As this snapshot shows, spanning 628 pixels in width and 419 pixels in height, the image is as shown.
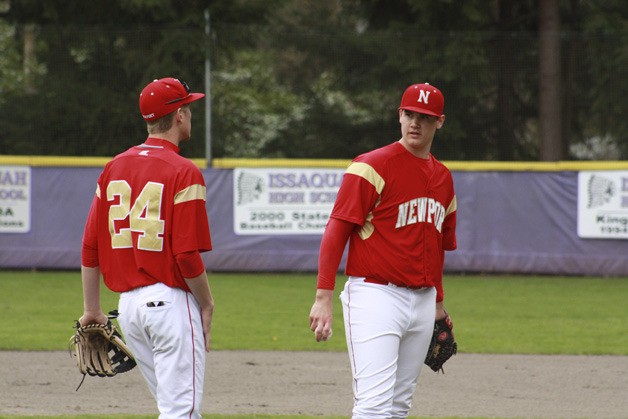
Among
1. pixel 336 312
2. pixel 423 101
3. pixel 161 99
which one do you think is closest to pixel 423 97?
pixel 423 101

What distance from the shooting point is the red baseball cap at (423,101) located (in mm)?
4977

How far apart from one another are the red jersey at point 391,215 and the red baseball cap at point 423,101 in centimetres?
20

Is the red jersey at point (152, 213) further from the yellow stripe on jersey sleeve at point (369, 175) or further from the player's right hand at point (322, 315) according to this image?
the yellow stripe on jersey sleeve at point (369, 175)

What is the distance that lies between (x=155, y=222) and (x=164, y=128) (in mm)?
429

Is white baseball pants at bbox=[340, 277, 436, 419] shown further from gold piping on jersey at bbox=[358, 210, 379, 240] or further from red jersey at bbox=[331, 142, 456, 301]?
gold piping on jersey at bbox=[358, 210, 379, 240]

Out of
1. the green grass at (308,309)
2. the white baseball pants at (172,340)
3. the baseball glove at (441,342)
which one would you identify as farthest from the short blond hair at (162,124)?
the green grass at (308,309)

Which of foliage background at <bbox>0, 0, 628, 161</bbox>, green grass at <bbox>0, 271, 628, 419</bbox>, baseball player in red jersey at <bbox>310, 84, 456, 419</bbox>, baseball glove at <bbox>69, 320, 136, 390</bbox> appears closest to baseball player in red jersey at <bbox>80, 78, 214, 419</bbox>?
baseball glove at <bbox>69, 320, 136, 390</bbox>

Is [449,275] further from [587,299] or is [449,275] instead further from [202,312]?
[202,312]

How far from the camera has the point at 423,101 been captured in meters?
4.98

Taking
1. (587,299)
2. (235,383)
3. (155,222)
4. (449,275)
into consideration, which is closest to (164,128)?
(155,222)

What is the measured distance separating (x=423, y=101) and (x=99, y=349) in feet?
6.07

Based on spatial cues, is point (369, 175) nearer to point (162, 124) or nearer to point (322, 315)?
point (322, 315)

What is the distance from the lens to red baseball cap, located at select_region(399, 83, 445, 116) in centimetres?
498

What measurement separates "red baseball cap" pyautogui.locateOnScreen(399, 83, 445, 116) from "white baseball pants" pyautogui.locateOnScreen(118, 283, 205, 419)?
4.33 feet
